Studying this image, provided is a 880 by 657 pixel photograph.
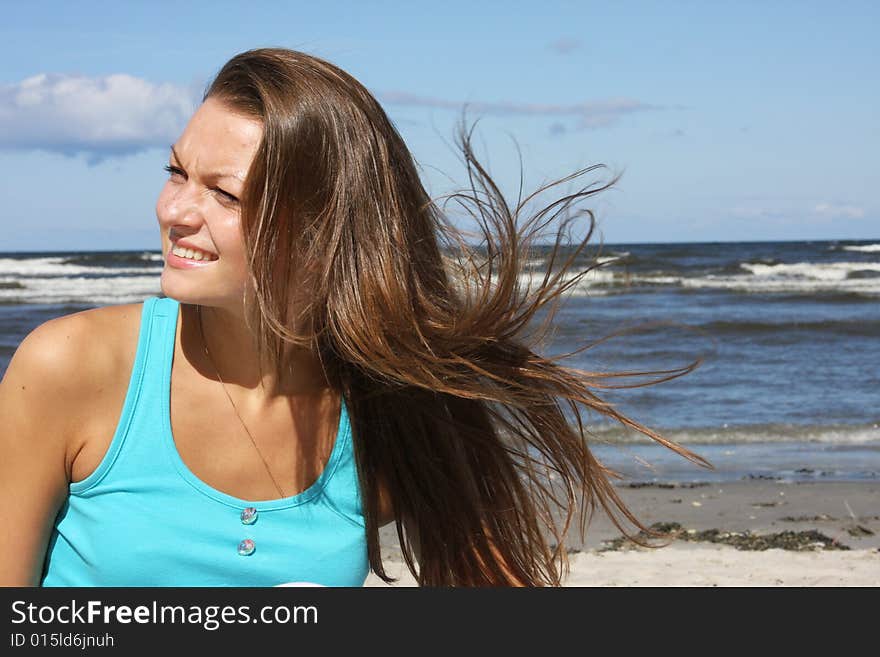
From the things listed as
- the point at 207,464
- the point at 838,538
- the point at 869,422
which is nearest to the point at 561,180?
the point at 207,464

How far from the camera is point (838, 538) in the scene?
20.4ft

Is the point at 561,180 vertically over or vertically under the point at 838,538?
over

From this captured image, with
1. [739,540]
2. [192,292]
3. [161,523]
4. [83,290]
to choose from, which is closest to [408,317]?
[192,292]

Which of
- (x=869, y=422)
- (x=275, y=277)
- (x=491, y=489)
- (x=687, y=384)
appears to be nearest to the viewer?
(x=275, y=277)

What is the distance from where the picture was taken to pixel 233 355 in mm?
2611

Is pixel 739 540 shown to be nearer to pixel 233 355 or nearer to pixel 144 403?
pixel 233 355

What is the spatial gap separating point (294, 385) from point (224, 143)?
0.64 meters

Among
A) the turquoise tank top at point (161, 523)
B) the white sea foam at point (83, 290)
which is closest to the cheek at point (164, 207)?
the turquoise tank top at point (161, 523)

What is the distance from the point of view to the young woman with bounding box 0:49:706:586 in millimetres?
2377

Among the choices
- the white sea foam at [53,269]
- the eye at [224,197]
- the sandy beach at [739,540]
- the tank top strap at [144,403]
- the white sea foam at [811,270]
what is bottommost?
the sandy beach at [739,540]

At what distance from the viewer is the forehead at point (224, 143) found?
2.39 metres

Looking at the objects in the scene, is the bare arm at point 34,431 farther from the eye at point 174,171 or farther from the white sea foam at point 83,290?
the white sea foam at point 83,290

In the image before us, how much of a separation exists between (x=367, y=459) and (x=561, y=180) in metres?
0.89
